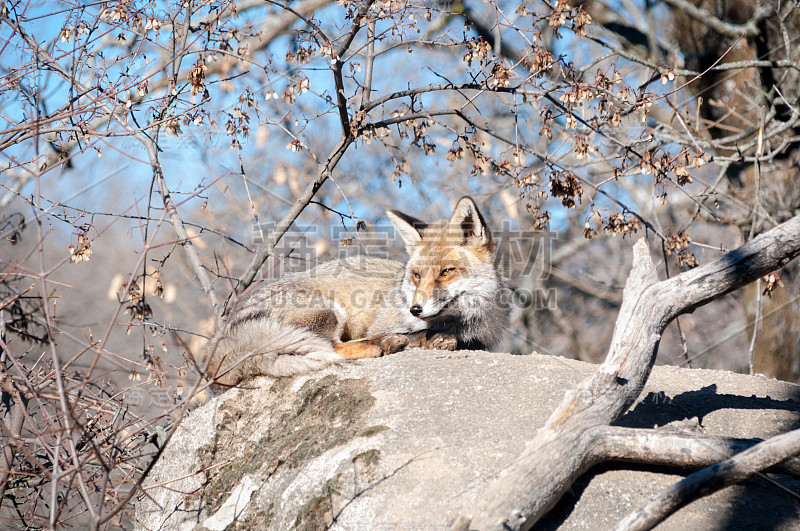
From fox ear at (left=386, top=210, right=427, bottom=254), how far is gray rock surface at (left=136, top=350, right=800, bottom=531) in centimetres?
170

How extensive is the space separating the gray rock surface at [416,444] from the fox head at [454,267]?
2.70ft

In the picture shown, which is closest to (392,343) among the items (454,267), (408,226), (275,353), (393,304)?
(393,304)

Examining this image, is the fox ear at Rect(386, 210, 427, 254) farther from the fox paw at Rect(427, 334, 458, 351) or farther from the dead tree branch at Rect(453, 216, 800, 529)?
the dead tree branch at Rect(453, 216, 800, 529)

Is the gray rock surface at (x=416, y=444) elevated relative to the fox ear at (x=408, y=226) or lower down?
lower down

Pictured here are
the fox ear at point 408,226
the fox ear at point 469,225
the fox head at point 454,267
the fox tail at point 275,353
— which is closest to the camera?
the fox tail at point 275,353

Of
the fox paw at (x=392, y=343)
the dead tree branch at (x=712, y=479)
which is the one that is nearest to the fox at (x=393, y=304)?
the fox paw at (x=392, y=343)

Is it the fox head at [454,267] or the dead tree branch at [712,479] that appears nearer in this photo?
the dead tree branch at [712,479]

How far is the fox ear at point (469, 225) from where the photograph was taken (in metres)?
6.08

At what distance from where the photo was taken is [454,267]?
19.8ft

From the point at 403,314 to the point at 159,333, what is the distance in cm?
230

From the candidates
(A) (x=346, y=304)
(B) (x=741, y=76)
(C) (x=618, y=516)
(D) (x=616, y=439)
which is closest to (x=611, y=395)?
(D) (x=616, y=439)

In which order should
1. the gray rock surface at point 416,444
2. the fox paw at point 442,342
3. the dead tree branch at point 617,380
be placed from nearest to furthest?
the dead tree branch at point 617,380
the gray rock surface at point 416,444
the fox paw at point 442,342

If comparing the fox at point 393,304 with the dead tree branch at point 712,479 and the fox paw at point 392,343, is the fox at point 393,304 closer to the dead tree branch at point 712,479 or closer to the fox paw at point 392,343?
the fox paw at point 392,343

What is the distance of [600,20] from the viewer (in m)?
11.0
